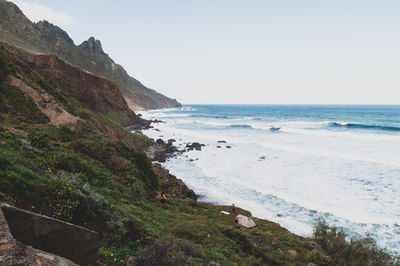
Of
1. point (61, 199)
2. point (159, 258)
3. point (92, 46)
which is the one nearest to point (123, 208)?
point (61, 199)

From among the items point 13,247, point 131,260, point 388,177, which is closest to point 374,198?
point 388,177

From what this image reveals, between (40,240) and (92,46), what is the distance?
169 metres

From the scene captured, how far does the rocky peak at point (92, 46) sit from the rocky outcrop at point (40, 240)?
164 m

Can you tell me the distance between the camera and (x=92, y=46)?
14512 cm

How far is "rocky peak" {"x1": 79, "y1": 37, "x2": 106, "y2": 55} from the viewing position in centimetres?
14238

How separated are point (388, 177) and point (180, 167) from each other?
80.3 ft

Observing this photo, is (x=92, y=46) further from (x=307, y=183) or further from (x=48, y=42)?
Answer: (x=307, y=183)

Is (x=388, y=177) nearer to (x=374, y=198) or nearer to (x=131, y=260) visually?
(x=374, y=198)

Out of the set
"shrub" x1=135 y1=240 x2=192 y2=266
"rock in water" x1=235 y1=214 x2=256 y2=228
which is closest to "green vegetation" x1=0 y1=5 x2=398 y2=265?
"shrub" x1=135 y1=240 x2=192 y2=266

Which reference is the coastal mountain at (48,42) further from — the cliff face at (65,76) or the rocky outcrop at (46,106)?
the rocky outcrop at (46,106)

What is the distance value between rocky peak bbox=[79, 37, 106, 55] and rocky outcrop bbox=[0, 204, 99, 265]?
164 meters

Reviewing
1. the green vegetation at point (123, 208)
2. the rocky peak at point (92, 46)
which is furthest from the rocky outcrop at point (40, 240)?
the rocky peak at point (92, 46)

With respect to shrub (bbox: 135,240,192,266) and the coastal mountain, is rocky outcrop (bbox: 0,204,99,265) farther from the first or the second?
the coastal mountain

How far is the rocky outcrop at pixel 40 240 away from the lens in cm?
285
